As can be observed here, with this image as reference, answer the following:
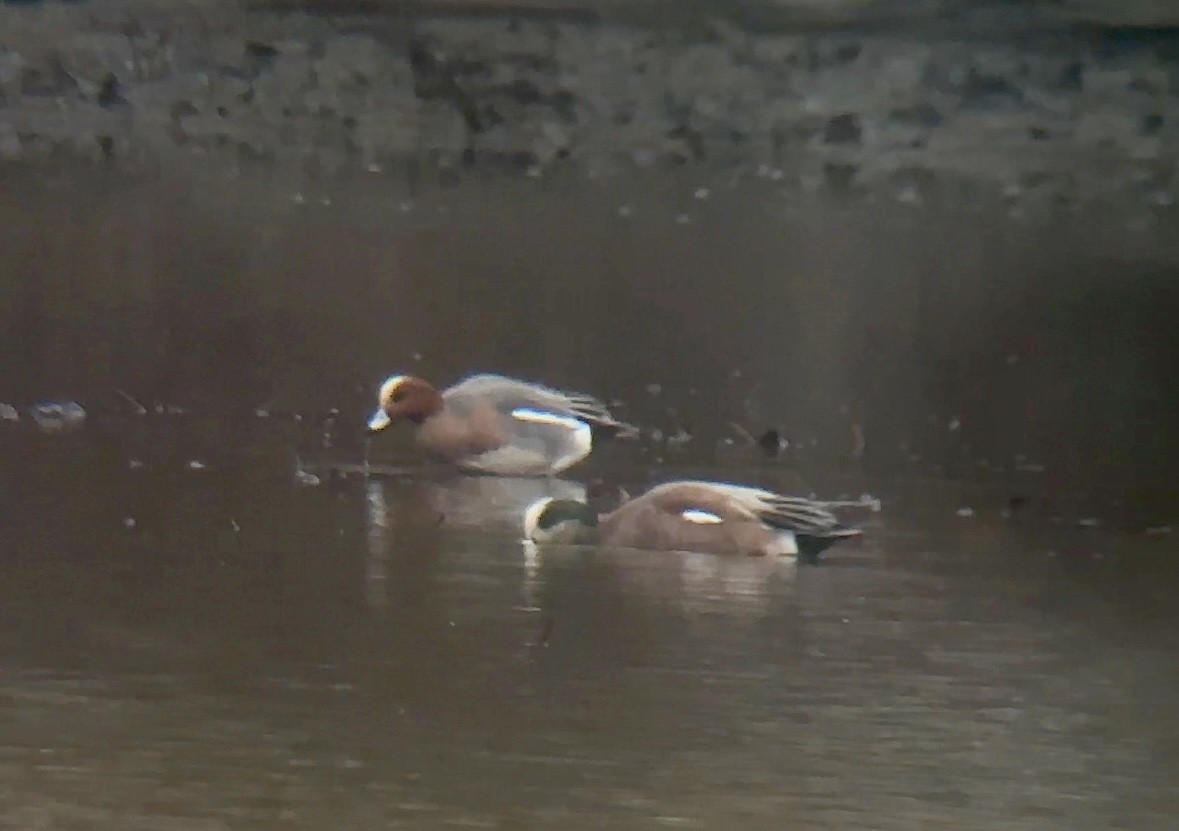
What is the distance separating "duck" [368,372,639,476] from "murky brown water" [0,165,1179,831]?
6 cm

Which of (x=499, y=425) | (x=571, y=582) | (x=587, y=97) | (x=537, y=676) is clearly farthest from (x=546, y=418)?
(x=587, y=97)

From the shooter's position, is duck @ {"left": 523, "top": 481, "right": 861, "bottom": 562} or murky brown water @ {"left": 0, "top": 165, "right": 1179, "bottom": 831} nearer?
murky brown water @ {"left": 0, "top": 165, "right": 1179, "bottom": 831}

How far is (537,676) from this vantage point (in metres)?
2.88

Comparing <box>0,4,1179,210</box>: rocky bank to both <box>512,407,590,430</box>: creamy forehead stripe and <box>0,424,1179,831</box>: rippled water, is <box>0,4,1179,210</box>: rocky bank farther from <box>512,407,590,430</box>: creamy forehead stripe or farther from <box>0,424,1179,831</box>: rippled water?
<box>0,424,1179,831</box>: rippled water

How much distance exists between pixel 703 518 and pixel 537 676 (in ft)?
2.30

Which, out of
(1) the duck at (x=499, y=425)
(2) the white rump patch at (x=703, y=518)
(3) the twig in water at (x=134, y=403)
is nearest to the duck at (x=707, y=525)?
(2) the white rump patch at (x=703, y=518)

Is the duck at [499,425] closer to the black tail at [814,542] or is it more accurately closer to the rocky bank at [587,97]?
the black tail at [814,542]

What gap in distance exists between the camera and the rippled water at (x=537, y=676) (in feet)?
8.13

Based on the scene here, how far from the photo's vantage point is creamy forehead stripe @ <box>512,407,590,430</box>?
4.22 m

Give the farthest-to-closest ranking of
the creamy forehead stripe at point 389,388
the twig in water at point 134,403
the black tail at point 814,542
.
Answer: the twig in water at point 134,403 → the creamy forehead stripe at point 389,388 → the black tail at point 814,542

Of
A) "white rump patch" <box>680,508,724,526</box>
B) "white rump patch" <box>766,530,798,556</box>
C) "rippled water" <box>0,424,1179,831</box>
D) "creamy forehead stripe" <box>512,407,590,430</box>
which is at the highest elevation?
"creamy forehead stripe" <box>512,407,590,430</box>

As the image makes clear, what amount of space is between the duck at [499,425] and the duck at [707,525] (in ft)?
2.02

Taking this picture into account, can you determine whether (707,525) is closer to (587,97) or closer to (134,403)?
(134,403)

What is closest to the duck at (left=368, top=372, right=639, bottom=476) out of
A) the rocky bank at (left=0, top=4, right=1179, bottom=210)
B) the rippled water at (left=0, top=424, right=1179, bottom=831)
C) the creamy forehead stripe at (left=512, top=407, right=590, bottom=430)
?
the creamy forehead stripe at (left=512, top=407, right=590, bottom=430)
